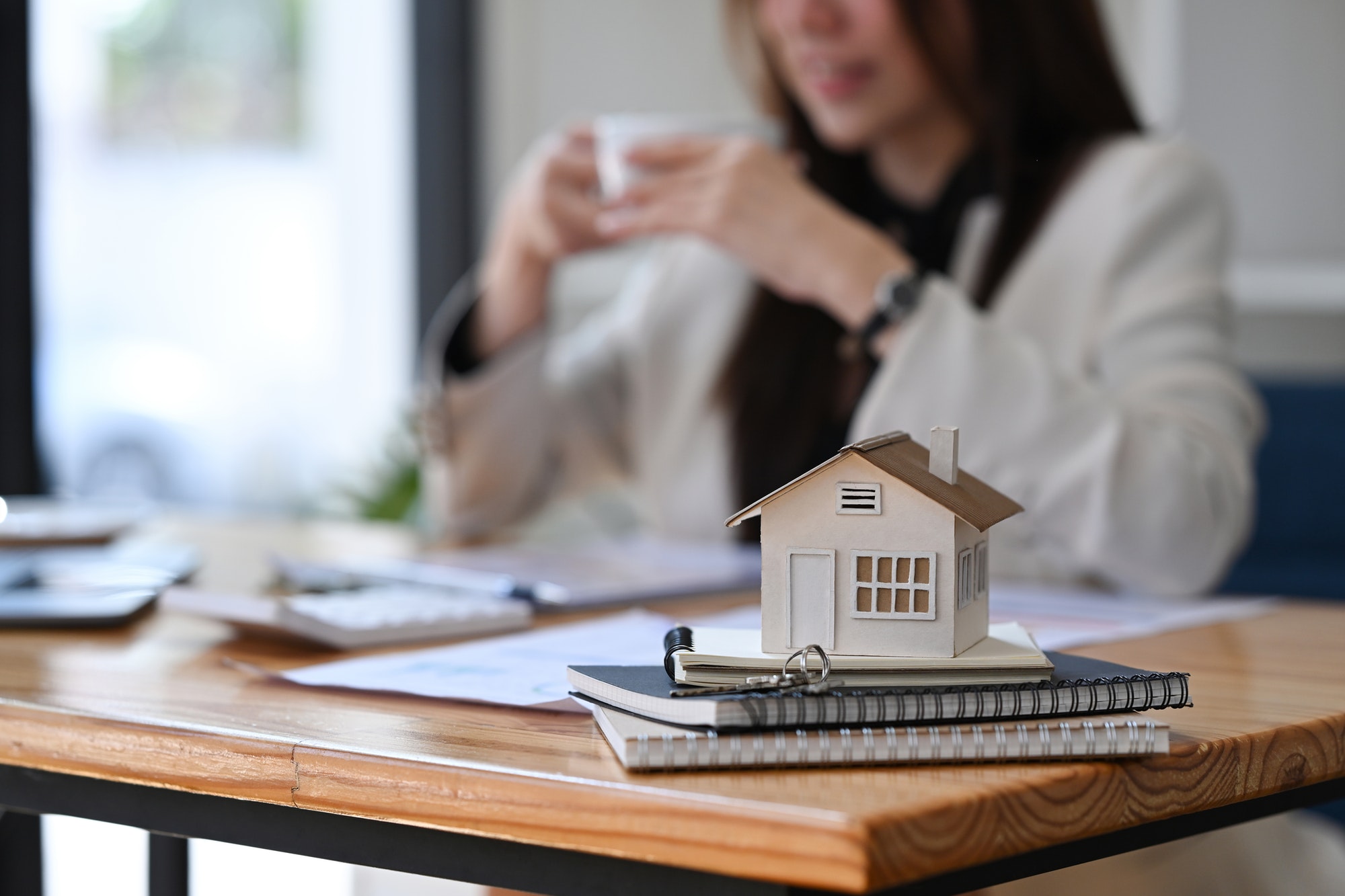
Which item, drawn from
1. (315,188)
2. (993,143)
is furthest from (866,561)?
(315,188)

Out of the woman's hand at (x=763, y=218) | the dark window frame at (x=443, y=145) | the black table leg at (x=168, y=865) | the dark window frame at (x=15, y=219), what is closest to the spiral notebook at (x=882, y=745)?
the black table leg at (x=168, y=865)

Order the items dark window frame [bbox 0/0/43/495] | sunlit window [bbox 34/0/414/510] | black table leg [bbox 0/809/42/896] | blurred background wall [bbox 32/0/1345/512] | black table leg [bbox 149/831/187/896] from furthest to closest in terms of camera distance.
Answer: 1. sunlit window [bbox 34/0/414/510]
2. blurred background wall [bbox 32/0/1345/512]
3. dark window frame [bbox 0/0/43/495]
4. black table leg [bbox 0/809/42/896]
5. black table leg [bbox 149/831/187/896]

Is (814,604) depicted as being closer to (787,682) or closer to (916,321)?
(787,682)

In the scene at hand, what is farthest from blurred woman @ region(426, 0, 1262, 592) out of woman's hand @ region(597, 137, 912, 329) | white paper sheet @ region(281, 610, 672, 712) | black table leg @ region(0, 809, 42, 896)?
black table leg @ region(0, 809, 42, 896)

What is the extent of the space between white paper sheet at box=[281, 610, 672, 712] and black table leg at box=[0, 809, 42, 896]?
0.17 metres

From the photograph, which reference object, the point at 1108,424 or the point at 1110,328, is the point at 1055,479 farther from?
the point at 1110,328

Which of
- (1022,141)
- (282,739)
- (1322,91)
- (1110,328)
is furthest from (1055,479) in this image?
(1322,91)

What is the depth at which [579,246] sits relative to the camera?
1285 mm

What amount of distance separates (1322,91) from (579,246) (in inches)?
59.6

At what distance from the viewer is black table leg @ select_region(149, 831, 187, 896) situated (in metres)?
0.67

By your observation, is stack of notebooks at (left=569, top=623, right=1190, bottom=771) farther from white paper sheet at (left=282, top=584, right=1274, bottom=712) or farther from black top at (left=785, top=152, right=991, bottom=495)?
black top at (left=785, top=152, right=991, bottom=495)

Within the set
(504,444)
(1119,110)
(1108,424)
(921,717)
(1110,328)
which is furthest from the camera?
(504,444)

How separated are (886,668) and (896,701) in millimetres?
24

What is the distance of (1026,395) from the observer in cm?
92
